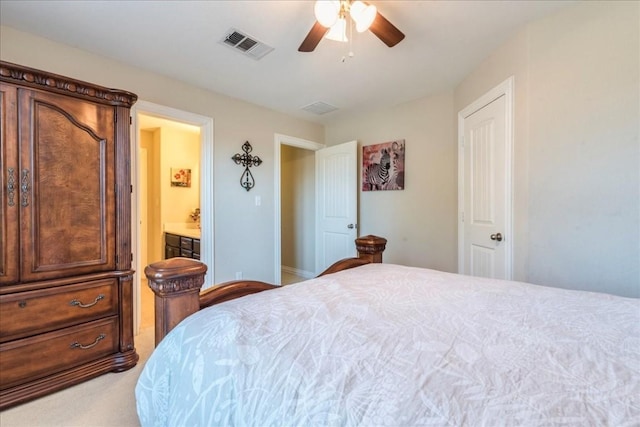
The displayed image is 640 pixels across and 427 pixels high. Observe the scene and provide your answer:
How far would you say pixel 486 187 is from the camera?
7.95 ft

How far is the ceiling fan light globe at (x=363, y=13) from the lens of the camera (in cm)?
150

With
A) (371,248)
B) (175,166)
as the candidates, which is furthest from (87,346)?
(175,166)

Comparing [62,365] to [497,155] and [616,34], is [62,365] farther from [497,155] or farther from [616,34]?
[616,34]

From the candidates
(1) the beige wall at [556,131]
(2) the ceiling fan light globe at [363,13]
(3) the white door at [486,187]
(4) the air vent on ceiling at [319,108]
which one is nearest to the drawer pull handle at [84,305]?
(1) the beige wall at [556,131]

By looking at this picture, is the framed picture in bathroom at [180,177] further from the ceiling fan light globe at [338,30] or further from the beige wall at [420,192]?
the ceiling fan light globe at [338,30]

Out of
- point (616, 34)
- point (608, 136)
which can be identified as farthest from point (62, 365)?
point (616, 34)

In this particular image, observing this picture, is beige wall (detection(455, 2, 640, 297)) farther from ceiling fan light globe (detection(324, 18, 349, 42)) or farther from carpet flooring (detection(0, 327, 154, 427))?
carpet flooring (detection(0, 327, 154, 427))

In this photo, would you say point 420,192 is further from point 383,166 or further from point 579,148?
point 579,148

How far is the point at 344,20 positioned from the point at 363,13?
0.46 feet

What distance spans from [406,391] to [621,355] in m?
0.58

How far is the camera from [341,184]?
384 cm

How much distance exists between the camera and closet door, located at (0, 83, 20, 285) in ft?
5.04

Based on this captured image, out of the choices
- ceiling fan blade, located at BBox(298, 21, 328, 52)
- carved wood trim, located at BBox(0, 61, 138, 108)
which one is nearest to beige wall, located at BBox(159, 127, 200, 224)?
carved wood trim, located at BBox(0, 61, 138, 108)

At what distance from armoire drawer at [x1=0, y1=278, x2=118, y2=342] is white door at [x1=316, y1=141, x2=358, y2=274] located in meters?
2.54
